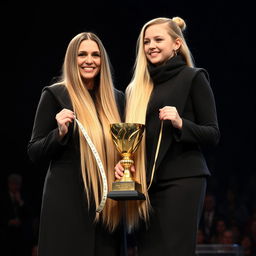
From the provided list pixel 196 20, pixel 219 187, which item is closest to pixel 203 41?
pixel 196 20

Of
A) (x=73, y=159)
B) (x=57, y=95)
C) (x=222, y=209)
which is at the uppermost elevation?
(x=57, y=95)

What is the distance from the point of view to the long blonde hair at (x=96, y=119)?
3.01m

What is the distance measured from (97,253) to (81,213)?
20 centimetres

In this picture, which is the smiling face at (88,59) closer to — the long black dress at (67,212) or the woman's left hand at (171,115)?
the long black dress at (67,212)

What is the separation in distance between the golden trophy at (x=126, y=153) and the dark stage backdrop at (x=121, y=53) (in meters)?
4.49

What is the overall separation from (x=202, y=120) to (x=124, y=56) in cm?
497

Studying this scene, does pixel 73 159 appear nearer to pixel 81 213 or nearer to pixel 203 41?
pixel 81 213

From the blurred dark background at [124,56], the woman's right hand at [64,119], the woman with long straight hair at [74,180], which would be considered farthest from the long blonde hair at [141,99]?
the blurred dark background at [124,56]

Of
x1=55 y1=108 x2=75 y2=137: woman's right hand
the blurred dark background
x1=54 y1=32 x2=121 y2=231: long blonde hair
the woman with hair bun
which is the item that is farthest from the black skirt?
the blurred dark background

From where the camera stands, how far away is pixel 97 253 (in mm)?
3039

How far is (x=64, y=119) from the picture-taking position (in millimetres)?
2904

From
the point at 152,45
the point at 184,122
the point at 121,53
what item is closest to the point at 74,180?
the point at 184,122

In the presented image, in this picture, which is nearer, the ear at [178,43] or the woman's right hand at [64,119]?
the woman's right hand at [64,119]

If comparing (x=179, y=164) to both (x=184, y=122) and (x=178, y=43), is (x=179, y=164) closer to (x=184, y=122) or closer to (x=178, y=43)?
(x=184, y=122)
